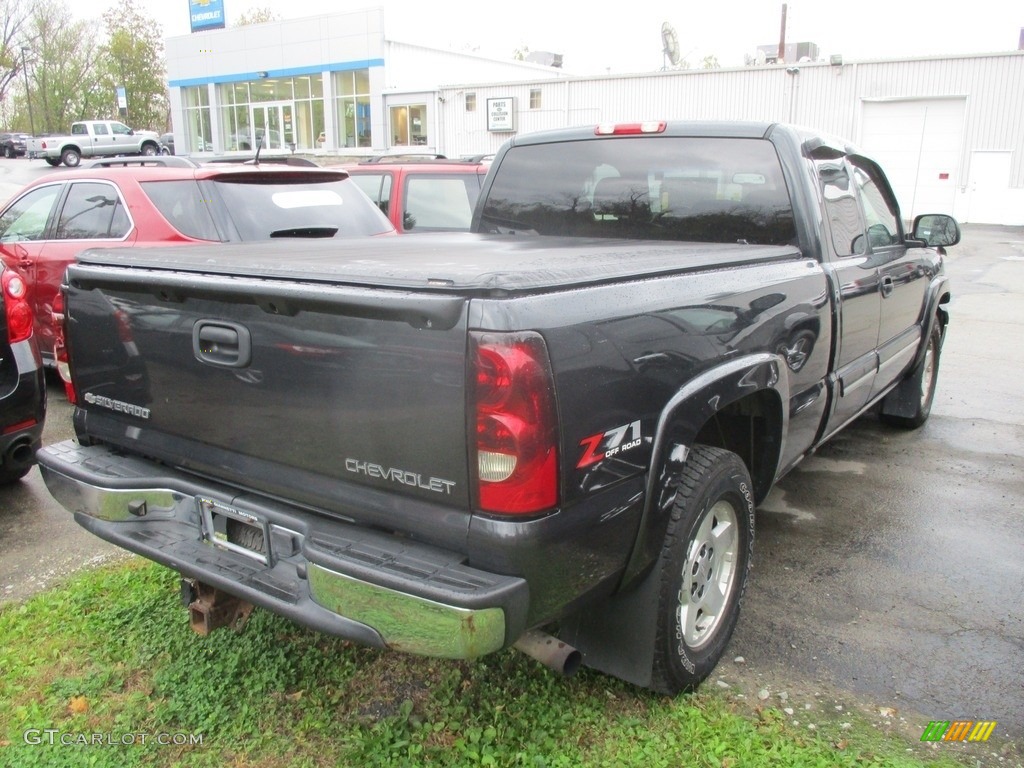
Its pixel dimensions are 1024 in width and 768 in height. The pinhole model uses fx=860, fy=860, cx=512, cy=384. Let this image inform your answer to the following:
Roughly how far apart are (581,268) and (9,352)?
134 inches

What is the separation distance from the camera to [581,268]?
2412mm

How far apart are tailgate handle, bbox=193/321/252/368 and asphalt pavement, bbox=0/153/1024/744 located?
1.85 m

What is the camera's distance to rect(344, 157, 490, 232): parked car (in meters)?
8.38

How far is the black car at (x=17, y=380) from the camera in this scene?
172 inches

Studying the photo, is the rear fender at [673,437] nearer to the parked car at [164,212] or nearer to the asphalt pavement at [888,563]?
the asphalt pavement at [888,563]

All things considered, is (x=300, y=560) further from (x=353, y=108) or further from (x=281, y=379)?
(x=353, y=108)

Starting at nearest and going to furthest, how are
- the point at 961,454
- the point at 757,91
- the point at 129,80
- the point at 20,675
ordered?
the point at 20,675, the point at 961,454, the point at 757,91, the point at 129,80

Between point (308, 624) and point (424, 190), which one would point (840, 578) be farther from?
point (424, 190)

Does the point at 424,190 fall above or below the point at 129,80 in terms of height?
below

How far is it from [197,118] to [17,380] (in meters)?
40.4

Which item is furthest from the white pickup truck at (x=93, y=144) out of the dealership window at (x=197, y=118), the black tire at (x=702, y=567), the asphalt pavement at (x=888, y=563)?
the black tire at (x=702, y=567)

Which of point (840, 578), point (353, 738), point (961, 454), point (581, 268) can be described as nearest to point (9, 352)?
point (353, 738)

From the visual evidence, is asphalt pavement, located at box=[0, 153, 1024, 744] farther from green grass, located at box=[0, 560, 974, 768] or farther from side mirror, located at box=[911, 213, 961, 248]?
side mirror, located at box=[911, 213, 961, 248]

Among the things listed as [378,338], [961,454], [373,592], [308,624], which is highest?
[378,338]
